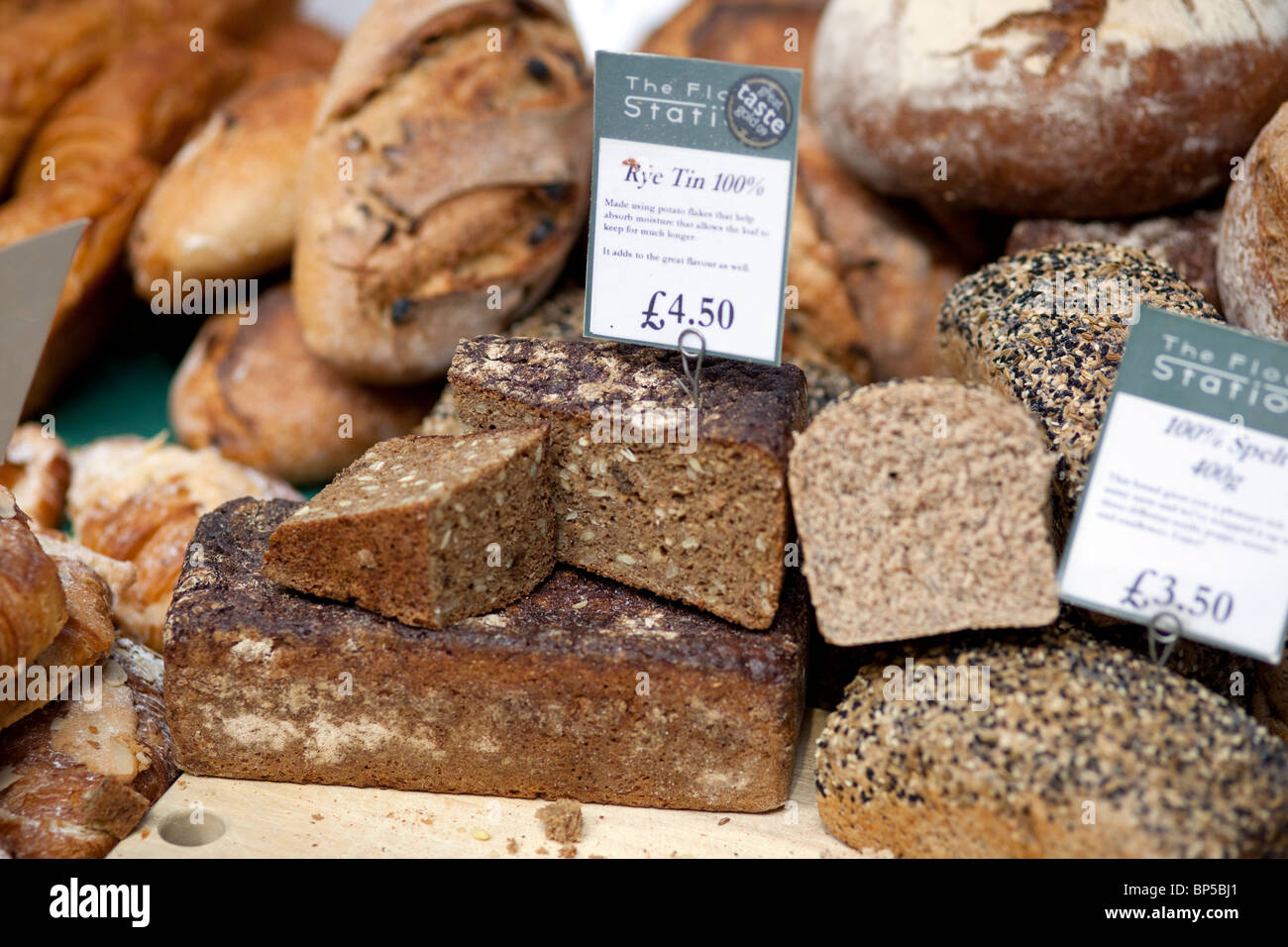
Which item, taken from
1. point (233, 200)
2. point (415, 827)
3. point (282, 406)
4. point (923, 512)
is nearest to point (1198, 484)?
point (923, 512)

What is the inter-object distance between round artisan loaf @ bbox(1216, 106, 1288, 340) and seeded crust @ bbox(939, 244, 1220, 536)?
9 centimetres

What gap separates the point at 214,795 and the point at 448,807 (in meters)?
0.41

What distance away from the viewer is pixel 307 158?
8.81ft

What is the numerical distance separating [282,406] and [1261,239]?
2.30 metres

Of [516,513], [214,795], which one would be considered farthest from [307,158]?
[214,795]

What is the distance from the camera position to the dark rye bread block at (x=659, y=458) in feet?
5.51

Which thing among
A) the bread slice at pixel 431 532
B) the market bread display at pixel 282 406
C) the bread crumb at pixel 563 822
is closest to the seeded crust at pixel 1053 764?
the bread crumb at pixel 563 822

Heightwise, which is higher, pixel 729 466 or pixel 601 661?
pixel 729 466

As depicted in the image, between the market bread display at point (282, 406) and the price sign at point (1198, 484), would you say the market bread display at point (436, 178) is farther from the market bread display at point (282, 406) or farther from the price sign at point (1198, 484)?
the price sign at point (1198, 484)

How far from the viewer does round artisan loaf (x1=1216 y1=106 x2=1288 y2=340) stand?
6.24 ft

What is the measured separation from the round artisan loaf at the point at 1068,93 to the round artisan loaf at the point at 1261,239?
0.23 m

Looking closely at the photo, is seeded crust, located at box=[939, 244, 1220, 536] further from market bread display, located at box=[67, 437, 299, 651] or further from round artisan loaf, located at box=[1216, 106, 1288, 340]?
market bread display, located at box=[67, 437, 299, 651]

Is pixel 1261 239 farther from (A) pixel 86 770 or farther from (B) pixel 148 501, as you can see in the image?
(B) pixel 148 501

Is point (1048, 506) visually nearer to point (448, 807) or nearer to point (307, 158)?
point (448, 807)
